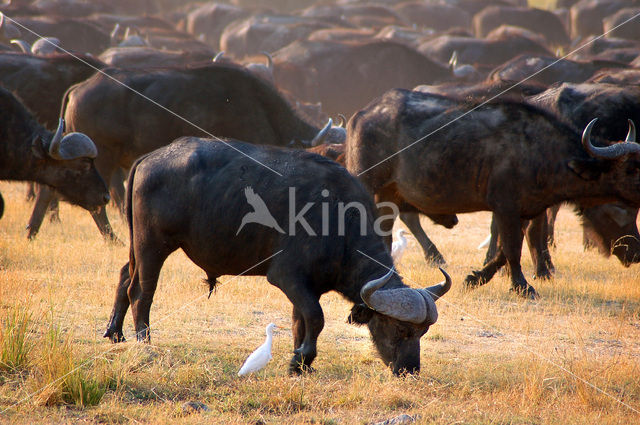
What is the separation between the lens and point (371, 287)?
5.23 metres

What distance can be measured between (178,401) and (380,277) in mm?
1583

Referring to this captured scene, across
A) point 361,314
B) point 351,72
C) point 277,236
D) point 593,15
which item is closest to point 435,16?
point 593,15

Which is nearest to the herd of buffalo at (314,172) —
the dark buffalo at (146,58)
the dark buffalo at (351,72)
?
the dark buffalo at (146,58)

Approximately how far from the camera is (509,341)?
700 centimetres

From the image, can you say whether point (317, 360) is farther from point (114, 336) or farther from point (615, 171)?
point (615, 171)

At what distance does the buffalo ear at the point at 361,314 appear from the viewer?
5492 millimetres

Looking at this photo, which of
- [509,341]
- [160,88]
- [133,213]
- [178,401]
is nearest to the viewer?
[178,401]

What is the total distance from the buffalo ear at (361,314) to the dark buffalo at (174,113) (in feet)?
18.8

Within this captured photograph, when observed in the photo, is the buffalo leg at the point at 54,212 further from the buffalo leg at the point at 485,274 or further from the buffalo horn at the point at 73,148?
the buffalo leg at the point at 485,274

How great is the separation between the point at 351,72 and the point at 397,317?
1821 centimetres

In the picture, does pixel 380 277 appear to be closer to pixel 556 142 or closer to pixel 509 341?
pixel 509 341

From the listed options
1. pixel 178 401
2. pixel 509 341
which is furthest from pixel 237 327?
pixel 509 341

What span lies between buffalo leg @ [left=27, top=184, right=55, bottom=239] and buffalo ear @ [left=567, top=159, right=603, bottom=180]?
6.55 m

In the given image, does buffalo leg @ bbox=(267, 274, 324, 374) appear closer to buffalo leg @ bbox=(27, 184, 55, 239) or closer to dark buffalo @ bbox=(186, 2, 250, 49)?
buffalo leg @ bbox=(27, 184, 55, 239)
